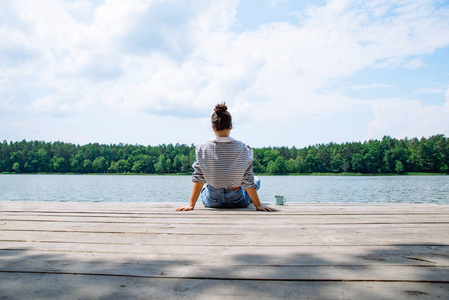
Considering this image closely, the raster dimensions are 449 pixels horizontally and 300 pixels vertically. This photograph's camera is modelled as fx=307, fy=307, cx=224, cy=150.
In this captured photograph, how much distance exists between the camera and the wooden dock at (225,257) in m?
1.25

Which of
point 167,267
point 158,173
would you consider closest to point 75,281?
point 167,267

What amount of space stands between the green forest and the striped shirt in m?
79.9

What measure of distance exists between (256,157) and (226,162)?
8720 cm

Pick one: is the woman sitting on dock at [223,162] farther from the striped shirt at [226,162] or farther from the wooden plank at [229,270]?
the wooden plank at [229,270]

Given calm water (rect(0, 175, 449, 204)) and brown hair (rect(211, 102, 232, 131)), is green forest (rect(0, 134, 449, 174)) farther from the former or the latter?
brown hair (rect(211, 102, 232, 131))

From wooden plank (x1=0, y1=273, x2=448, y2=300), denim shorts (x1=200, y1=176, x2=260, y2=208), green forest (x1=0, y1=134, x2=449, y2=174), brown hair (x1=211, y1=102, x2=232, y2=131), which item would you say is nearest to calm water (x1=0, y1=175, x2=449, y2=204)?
denim shorts (x1=200, y1=176, x2=260, y2=208)

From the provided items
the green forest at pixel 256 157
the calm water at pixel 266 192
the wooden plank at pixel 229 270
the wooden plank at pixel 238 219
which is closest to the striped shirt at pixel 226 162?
the wooden plank at pixel 238 219

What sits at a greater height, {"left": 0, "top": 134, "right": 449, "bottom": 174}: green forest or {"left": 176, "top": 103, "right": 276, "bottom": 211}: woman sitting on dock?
{"left": 0, "top": 134, "right": 449, "bottom": 174}: green forest

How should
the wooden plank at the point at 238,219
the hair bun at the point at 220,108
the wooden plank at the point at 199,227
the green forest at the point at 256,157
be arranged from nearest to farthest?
1. the wooden plank at the point at 199,227
2. the wooden plank at the point at 238,219
3. the hair bun at the point at 220,108
4. the green forest at the point at 256,157

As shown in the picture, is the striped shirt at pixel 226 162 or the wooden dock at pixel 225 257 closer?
the wooden dock at pixel 225 257

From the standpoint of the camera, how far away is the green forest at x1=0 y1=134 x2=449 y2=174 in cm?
7662

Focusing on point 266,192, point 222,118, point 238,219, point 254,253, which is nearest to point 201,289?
point 254,253

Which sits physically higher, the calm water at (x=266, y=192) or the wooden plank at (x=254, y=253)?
the wooden plank at (x=254, y=253)

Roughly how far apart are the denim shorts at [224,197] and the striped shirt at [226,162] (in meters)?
0.22
